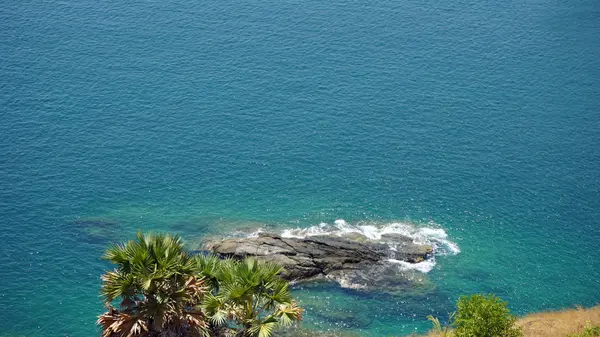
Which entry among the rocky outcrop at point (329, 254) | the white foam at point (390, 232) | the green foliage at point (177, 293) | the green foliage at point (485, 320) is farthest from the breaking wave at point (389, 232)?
the green foliage at point (177, 293)

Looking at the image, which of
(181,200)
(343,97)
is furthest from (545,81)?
(181,200)

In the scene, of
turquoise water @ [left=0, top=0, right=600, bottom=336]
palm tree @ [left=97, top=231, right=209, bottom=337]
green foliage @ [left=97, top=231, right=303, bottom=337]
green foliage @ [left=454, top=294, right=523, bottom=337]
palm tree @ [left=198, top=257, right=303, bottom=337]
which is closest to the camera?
palm tree @ [left=97, top=231, right=209, bottom=337]

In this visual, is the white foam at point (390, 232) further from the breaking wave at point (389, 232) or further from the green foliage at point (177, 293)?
the green foliage at point (177, 293)

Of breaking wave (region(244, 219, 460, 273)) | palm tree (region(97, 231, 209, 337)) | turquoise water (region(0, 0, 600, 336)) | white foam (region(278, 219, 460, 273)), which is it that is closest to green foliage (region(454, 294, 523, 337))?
turquoise water (region(0, 0, 600, 336))

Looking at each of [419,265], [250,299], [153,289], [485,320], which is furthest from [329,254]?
[153,289]

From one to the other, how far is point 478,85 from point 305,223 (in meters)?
43.0

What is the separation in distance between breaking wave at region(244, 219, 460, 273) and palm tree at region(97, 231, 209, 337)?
127 feet

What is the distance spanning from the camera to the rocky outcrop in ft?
249

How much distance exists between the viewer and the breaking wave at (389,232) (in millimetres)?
81625

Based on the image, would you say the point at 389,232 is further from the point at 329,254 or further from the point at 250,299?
the point at 250,299

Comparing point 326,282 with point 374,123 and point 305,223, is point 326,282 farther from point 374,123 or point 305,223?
point 374,123

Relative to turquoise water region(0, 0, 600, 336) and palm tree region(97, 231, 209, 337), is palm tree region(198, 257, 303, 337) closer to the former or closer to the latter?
palm tree region(97, 231, 209, 337)

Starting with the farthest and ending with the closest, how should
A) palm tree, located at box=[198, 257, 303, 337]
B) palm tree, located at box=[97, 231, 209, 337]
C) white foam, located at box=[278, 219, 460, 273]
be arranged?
white foam, located at box=[278, 219, 460, 273]
palm tree, located at box=[198, 257, 303, 337]
palm tree, located at box=[97, 231, 209, 337]

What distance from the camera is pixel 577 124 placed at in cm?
10388
